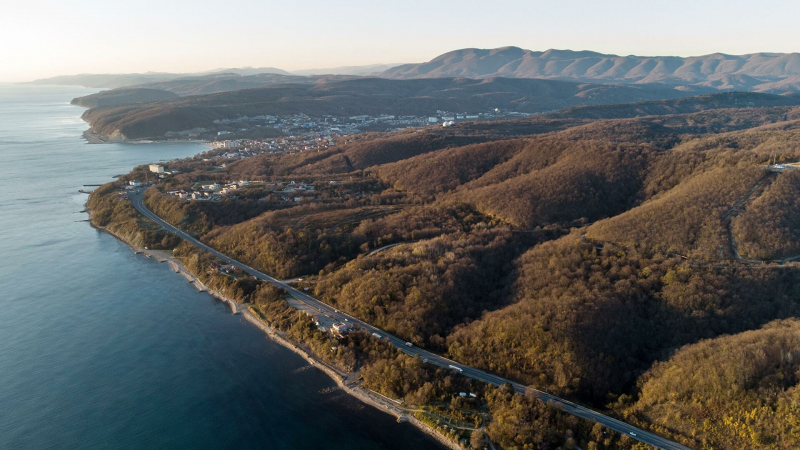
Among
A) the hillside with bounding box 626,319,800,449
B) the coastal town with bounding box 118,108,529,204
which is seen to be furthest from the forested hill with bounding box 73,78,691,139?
the hillside with bounding box 626,319,800,449

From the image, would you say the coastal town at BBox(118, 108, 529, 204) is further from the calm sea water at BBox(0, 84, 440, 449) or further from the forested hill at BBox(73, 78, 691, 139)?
the calm sea water at BBox(0, 84, 440, 449)

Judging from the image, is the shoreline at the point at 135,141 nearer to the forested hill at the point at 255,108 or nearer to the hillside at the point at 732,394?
the forested hill at the point at 255,108

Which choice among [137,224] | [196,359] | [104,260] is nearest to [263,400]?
[196,359]

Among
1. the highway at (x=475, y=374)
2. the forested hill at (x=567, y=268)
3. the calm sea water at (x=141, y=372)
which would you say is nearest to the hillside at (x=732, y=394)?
the forested hill at (x=567, y=268)

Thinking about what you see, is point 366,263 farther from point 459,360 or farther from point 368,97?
point 368,97

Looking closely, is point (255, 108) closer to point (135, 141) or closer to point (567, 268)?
point (135, 141)

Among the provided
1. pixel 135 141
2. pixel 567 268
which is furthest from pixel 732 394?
pixel 135 141

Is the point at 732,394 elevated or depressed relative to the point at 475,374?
elevated
